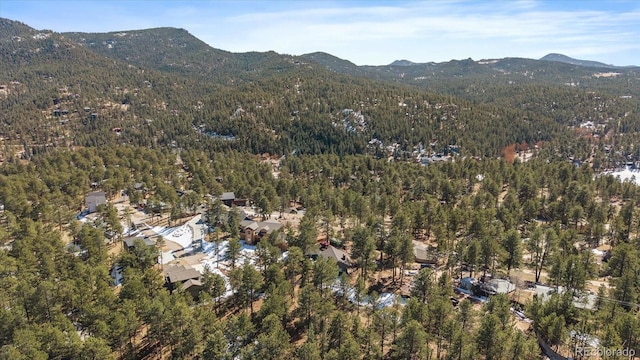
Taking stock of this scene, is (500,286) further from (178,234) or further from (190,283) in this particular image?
(178,234)

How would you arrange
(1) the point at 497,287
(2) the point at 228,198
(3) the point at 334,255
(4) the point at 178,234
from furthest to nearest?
(2) the point at 228,198 → (4) the point at 178,234 → (3) the point at 334,255 → (1) the point at 497,287

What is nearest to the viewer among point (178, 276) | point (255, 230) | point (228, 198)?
point (178, 276)

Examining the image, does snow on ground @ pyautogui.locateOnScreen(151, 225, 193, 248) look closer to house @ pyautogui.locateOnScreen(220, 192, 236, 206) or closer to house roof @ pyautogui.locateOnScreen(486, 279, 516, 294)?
house @ pyautogui.locateOnScreen(220, 192, 236, 206)

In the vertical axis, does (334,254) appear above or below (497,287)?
above

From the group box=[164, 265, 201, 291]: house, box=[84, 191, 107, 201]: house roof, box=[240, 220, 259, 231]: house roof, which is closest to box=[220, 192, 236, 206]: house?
box=[240, 220, 259, 231]: house roof

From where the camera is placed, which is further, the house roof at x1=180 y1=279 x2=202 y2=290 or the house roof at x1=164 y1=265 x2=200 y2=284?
the house roof at x1=164 y1=265 x2=200 y2=284

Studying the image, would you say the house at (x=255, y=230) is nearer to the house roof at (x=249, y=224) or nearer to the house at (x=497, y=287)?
the house roof at (x=249, y=224)

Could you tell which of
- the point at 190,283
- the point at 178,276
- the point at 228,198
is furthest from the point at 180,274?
the point at 228,198
